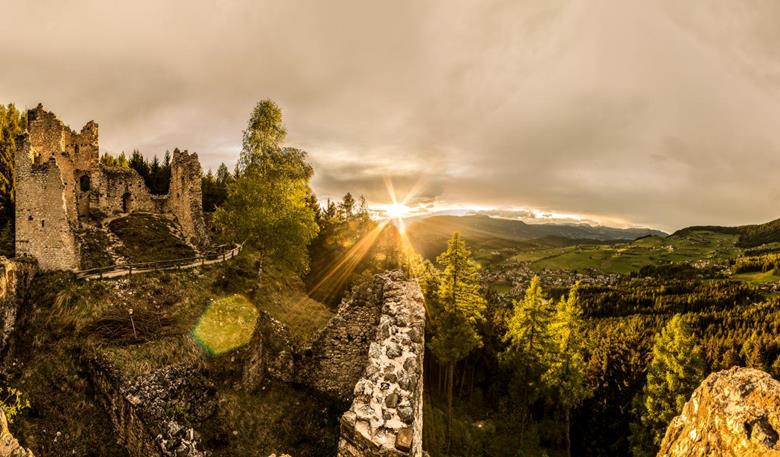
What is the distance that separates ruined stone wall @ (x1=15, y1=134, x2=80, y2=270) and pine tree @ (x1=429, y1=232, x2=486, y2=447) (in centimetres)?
2404

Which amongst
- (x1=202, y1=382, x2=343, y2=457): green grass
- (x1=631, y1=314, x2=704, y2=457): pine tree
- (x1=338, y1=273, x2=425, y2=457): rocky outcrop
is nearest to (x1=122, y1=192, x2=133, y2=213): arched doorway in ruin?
(x1=202, y1=382, x2=343, y2=457): green grass

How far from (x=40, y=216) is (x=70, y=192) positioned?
8883 mm

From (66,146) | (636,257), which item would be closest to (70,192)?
(66,146)

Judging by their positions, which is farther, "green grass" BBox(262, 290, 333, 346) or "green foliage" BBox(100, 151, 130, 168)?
"green foliage" BBox(100, 151, 130, 168)

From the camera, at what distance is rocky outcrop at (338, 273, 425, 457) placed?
6969 millimetres

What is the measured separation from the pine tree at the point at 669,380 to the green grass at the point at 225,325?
25193 mm

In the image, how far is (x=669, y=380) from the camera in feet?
69.9

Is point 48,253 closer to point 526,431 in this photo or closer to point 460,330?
point 460,330

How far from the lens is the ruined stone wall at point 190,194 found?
32.6 meters

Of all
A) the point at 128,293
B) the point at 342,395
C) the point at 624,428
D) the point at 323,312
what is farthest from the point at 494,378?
the point at 128,293

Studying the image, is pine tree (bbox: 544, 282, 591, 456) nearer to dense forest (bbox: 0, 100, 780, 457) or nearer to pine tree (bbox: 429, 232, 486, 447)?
dense forest (bbox: 0, 100, 780, 457)

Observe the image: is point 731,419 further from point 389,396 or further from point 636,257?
point 636,257

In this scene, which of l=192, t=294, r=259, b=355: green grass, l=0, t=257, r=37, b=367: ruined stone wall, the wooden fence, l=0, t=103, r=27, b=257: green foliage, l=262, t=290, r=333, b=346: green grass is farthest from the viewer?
l=0, t=103, r=27, b=257: green foliage

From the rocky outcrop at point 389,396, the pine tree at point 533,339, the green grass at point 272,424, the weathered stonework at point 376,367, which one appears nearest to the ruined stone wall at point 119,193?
the green grass at point 272,424
